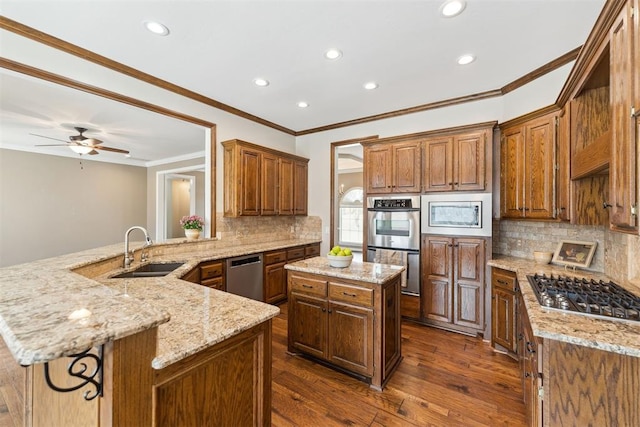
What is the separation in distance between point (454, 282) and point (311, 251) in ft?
7.87

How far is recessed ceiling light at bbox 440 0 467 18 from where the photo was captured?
1.94m

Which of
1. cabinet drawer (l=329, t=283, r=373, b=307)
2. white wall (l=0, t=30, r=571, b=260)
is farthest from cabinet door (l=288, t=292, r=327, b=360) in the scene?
white wall (l=0, t=30, r=571, b=260)

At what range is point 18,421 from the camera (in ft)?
6.00

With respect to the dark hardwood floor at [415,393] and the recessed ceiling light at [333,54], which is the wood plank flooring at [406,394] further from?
the recessed ceiling light at [333,54]

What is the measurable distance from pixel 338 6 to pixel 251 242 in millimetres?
3389

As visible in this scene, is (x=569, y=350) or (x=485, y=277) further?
(x=485, y=277)

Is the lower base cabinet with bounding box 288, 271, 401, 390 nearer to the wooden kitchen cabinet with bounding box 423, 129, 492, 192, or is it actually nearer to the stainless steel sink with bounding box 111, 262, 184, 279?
the stainless steel sink with bounding box 111, 262, 184, 279

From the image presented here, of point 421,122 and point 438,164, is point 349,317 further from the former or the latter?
point 421,122

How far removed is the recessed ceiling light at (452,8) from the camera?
194cm

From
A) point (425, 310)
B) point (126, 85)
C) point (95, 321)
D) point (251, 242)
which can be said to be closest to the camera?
point (95, 321)

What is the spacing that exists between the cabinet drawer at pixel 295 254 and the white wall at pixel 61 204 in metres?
4.84

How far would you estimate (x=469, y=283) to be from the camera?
306 cm

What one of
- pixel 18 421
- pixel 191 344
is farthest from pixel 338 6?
pixel 18 421

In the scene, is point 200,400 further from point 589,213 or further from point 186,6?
point 589,213
